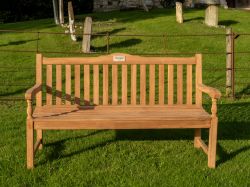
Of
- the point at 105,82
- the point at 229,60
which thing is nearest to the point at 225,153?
the point at 105,82

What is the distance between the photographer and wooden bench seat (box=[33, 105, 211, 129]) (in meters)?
5.35

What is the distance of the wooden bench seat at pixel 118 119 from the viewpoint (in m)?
5.35

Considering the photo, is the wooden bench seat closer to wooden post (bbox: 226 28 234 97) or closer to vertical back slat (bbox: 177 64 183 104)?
Answer: vertical back slat (bbox: 177 64 183 104)

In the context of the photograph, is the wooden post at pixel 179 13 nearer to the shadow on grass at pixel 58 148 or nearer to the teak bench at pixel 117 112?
the shadow on grass at pixel 58 148

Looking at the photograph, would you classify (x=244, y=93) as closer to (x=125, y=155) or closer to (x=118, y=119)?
(x=125, y=155)

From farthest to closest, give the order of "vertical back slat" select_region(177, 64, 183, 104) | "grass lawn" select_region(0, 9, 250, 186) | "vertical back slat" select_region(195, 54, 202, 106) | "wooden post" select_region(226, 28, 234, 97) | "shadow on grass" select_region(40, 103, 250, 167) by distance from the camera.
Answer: "wooden post" select_region(226, 28, 234, 97), "vertical back slat" select_region(177, 64, 183, 104), "vertical back slat" select_region(195, 54, 202, 106), "shadow on grass" select_region(40, 103, 250, 167), "grass lawn" select_region(0, 9, 250, 186)

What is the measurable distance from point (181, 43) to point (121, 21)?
19.9 feet

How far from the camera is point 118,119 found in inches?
213

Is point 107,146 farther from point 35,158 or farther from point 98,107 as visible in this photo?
point 35,158

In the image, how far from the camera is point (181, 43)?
678 inches

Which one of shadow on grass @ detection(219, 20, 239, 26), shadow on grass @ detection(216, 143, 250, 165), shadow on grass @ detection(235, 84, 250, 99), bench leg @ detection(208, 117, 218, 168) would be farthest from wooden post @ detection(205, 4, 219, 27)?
bench leg @ detection(208, 117, 218, 168)

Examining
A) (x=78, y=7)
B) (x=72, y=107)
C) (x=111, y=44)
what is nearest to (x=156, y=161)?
(x=72, y=107)

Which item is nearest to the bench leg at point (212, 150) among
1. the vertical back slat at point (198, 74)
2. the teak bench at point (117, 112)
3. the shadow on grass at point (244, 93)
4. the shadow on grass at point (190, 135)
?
the teak bench at point (117, 112)

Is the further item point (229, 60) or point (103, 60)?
point (229, 60)
